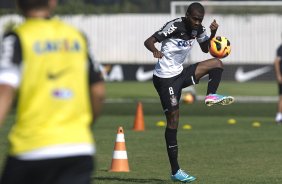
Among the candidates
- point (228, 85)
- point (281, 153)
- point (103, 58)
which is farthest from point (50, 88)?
point (103, 58)

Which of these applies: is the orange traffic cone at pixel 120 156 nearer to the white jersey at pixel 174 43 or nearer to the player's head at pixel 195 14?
the white jersey at pixel 174 43

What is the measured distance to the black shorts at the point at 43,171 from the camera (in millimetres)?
5445

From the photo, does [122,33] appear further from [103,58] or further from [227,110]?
[227,110]

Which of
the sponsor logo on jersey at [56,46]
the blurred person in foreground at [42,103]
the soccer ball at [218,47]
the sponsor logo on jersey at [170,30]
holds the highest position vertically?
the sponsor logo on jersey at [56,46]

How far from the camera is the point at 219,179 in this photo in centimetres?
1192

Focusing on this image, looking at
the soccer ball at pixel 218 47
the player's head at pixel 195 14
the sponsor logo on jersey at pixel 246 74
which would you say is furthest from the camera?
the sponsor logo on jersey at pixel 246 74

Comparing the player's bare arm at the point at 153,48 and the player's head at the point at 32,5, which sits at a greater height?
the player's head at the point at 32,5

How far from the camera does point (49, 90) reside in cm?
548

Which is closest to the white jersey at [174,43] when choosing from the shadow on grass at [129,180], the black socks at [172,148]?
the black socks at [172,148]

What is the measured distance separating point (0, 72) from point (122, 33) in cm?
4614

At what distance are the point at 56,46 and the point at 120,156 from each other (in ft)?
23.1

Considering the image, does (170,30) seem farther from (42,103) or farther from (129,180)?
(42,103)

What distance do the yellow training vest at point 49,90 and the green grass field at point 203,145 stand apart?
596cm

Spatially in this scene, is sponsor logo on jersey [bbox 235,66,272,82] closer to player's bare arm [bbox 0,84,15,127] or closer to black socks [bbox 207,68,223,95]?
black socks [bbox 207,68,223,95]
